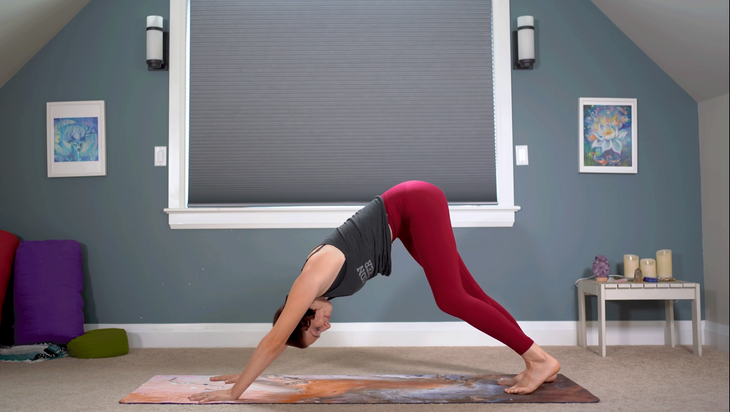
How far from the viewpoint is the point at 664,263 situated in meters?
3.25

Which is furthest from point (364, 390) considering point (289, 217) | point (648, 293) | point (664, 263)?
point (664, 263)

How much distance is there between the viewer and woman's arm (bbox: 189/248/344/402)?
6.57 ft

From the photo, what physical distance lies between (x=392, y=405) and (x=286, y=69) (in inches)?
92.4

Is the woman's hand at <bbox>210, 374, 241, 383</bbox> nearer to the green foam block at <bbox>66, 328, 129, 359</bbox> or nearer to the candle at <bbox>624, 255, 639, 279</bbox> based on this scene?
the green foam block at <bbox>66, 328, 129, 359</bbox>

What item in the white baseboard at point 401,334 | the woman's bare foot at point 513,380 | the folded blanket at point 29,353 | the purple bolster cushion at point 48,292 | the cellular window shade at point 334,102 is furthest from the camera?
the cellular window shade at point 334,102

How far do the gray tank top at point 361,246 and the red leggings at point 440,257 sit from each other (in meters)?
0.08

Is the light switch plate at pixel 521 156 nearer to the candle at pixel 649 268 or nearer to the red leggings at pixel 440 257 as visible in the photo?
the candle at pixel 649 268

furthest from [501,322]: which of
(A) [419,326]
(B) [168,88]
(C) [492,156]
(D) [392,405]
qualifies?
(B) [168,88]

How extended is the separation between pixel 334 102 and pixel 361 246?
162cm

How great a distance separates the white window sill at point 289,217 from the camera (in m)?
3.45

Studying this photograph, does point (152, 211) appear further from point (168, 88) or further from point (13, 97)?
point (13, 97)

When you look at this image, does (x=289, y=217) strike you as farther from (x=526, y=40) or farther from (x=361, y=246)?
(x=526, y=40)

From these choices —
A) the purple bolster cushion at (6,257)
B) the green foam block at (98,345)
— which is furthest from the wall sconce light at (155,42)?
the green foam block at (98,345)

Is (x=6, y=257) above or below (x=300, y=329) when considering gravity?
above
